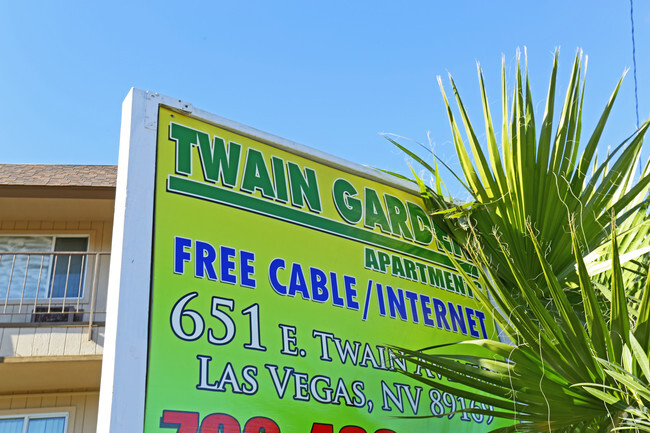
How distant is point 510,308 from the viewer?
3.24 m

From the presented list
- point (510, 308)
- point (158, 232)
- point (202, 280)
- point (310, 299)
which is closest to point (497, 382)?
point (510, 308)

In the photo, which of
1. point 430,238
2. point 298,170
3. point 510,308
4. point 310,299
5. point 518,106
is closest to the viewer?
point 510,308

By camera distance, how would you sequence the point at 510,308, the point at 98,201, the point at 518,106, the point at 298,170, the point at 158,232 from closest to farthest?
the point at 510,308 < the point at 158,232 < the point at 298,170 < the point at 518,106 < the point at 98,201

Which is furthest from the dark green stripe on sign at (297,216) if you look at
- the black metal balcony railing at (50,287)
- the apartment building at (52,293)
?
the black metal balcony railing at (50,287)

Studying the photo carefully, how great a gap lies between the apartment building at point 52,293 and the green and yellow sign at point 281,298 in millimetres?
6314

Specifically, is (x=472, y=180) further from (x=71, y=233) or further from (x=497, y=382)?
(x=71, y=233)

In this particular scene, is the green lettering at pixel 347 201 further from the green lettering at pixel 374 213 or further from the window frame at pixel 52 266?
the window frame at pixel 52 266

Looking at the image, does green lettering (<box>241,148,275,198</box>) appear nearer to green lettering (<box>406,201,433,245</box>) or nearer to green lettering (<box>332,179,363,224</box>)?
green lettering (<box>332,179,363,224</box>)

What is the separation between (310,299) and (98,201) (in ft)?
27.6

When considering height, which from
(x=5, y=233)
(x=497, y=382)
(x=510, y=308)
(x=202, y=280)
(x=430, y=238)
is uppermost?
(x=5, y=233)

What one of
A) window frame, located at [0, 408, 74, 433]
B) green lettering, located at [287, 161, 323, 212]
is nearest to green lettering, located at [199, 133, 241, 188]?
green lettering, located at [287, 161, 323, 212]

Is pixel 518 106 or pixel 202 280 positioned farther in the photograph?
pixel 518 106

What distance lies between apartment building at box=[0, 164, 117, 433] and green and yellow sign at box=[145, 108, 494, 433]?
631cm

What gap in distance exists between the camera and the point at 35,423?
9969 mm
